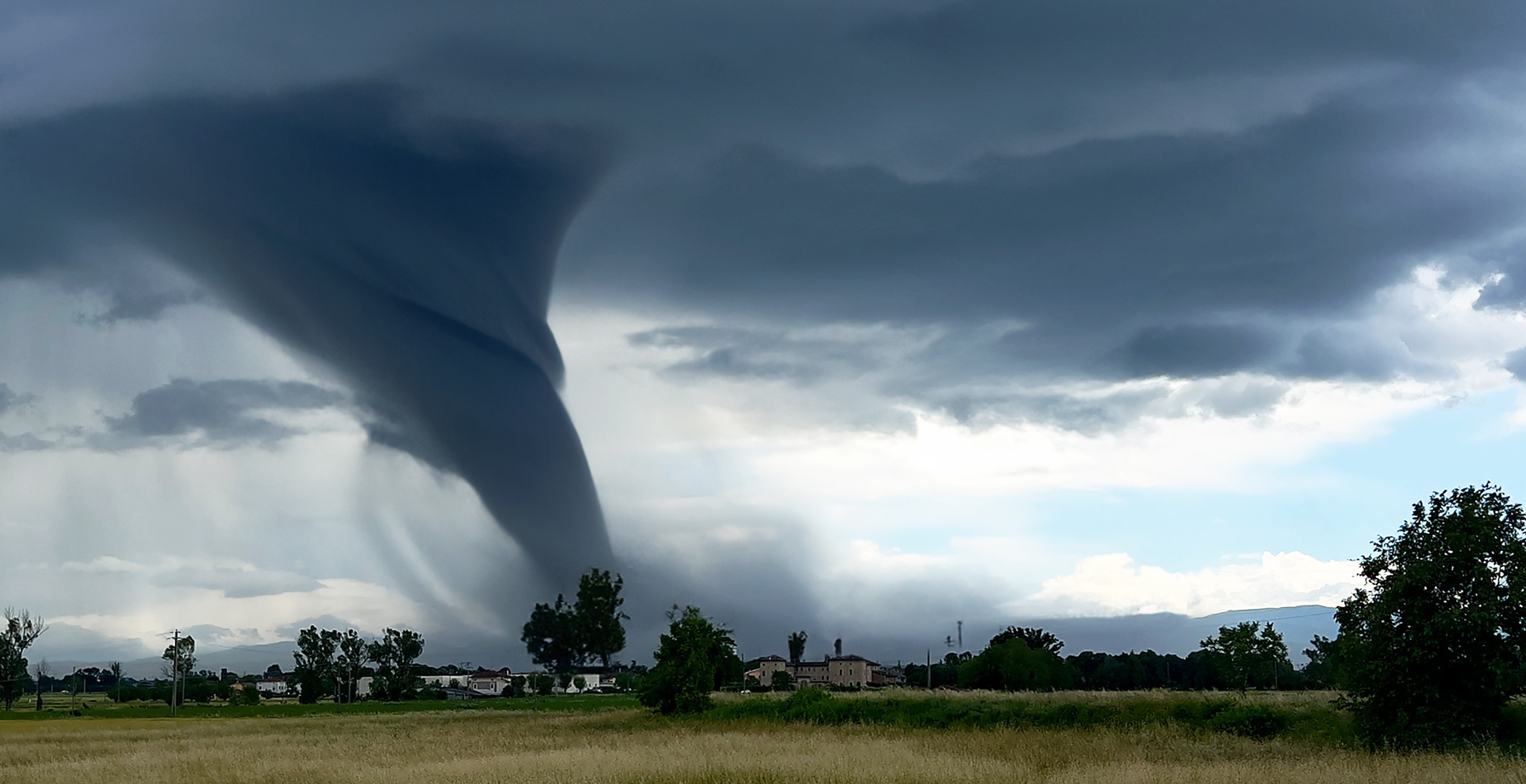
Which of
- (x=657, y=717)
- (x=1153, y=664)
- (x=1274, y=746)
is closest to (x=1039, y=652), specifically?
(x=1153, y=664)

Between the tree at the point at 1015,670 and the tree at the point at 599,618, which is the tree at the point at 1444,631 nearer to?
the tree at the point at 1015,670

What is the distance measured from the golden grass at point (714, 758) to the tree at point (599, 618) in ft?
439

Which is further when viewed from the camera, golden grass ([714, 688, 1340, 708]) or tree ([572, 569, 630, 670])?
tree ([572, 569, 630, 670])

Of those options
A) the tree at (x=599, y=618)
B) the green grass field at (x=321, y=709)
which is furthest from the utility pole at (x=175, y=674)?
→ the tree at (x=599, y=618)

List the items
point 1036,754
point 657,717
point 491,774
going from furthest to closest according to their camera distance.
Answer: point 657,717
point 1036,754
point 491,774

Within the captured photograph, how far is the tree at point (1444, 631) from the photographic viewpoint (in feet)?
98.8

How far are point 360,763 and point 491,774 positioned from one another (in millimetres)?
9437

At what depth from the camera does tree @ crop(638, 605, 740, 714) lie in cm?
6631

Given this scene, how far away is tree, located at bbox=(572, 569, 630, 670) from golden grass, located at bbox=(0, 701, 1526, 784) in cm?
13375

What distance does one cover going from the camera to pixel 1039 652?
420ft

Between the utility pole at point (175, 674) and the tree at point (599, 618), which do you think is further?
the tree at point (599, 618)

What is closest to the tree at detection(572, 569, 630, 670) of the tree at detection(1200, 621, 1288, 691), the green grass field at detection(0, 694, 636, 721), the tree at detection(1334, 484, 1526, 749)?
the green grass field at detection(0, 694, 636, 721)

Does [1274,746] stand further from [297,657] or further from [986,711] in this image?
[297,657]

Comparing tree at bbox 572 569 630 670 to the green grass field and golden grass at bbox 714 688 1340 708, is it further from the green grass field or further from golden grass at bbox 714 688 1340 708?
golden grass at bbox 714 688 1340 708
